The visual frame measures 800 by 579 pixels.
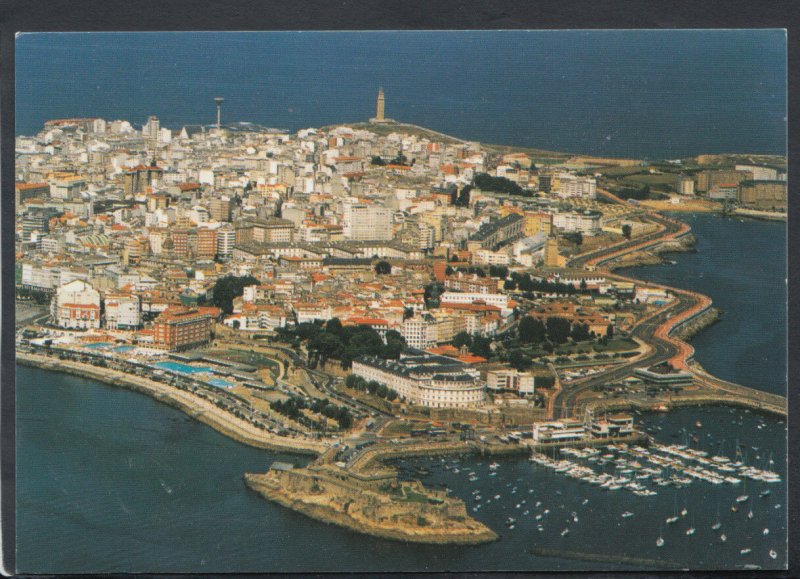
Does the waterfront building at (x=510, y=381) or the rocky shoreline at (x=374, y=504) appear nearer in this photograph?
the rocky shoreline at (x=374, y=504)

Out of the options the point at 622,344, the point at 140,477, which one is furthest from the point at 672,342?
the point at 140,477

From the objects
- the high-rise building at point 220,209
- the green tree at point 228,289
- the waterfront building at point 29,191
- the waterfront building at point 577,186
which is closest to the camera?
the waterfront building at point 29,191

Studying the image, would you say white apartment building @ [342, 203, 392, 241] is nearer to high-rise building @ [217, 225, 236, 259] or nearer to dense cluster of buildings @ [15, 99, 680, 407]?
dense cluster of buildings @ [15, 99, 680, 407]

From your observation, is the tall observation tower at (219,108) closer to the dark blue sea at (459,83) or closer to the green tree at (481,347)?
the dark blue sea at (459,83)

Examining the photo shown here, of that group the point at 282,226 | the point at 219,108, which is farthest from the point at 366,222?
the point at 219,108

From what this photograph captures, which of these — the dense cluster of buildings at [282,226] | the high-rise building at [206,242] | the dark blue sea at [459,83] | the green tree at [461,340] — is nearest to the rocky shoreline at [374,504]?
the dense cluster of buildings at [282,226]

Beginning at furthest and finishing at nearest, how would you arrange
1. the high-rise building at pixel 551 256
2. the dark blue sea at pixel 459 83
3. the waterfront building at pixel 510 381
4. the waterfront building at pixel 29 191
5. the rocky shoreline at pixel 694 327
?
the high-rise building at pixel 551 256 → the rocky shoreline at pixel 694 327 → the waterfront building at pixel 510 381 → the waterfront building at pixel 29 191 → the dark blue sea at pixel 459 83

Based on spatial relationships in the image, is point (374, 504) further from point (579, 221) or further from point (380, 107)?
point (579, 221)
